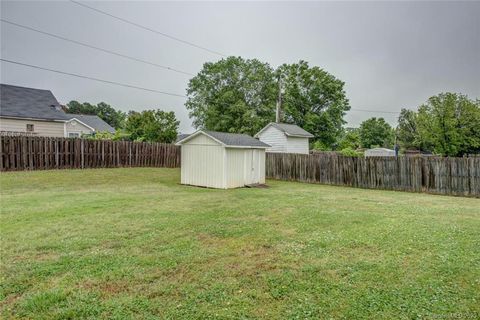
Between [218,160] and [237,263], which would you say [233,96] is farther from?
[237,263]

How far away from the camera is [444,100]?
82.3 ft

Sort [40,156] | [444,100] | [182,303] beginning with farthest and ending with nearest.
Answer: [444,100] < [40,156] < [182,303]

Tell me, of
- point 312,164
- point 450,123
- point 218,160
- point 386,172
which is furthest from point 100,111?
point 386,172

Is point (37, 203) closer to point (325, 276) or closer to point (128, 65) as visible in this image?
point (325, 276)

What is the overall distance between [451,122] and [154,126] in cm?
2589

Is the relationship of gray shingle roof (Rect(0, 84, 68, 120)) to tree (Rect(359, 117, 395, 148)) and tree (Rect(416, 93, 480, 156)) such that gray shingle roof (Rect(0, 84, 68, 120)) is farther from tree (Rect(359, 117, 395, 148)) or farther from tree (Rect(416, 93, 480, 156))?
tree (Rect(359, 117, 395, 148))

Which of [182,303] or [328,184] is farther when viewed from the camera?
[328,184]

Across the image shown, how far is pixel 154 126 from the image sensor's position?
1193 inches

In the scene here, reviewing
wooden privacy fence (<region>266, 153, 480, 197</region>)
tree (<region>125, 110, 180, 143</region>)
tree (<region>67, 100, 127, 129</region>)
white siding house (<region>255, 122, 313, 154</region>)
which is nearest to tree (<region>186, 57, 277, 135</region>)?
tree (<region>125, 110, 180, 143</region>)

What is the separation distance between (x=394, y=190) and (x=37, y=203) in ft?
45.2

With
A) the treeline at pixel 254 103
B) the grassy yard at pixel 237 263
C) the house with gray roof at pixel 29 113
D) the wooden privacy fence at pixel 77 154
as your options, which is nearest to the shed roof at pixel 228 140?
the grassy yard at pixel 237 263

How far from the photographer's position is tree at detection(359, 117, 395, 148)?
55.9m

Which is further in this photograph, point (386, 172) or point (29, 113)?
point (29, 113)

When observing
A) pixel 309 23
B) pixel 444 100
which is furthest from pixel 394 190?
pixel 444 100
